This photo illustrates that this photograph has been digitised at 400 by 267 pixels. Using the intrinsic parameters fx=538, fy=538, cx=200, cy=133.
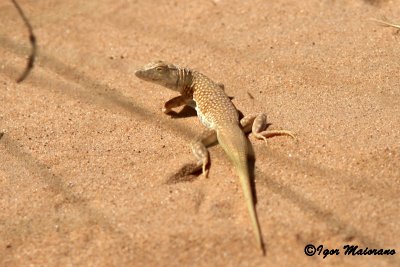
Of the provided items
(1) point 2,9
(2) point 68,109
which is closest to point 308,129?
(2) point 68,109

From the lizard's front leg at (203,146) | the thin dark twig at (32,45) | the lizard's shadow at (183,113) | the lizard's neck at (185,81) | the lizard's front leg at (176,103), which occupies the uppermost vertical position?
the lizard's neck at (185,81)

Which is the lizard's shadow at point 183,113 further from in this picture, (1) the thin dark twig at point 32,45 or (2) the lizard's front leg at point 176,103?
(1) the thin dark twig at point 32,45

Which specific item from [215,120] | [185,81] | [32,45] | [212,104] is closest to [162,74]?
[185,81]

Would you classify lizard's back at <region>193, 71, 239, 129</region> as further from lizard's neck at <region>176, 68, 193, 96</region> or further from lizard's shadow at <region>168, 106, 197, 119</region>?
lizard's shadow at <region>168, 106, 197, 119</region>

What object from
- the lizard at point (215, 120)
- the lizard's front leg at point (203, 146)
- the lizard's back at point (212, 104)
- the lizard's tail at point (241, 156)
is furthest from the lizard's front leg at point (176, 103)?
the lizard's tail at point (241, 156)

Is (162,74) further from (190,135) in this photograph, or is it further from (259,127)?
(259,127)

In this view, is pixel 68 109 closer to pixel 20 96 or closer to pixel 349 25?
pixel 20 96

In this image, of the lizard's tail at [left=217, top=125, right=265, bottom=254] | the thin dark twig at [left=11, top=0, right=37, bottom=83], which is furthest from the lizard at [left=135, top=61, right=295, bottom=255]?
the thin dark twig at [left=11, top=0, right=37, bottom=83]
